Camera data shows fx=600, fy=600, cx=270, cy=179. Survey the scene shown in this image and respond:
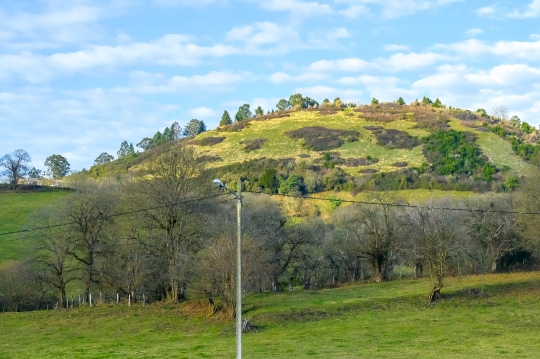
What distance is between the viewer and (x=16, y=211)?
295 feet

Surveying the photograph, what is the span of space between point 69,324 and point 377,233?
97.8 feet

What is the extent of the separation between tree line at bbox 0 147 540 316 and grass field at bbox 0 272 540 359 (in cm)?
247

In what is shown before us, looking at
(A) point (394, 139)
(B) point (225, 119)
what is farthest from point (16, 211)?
(B) point (225, 119)

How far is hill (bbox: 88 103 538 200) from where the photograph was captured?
359ft

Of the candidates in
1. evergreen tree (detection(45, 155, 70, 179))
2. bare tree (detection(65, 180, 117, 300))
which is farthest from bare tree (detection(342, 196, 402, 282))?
evergreen tree (detection(45, 155, 70, 179))

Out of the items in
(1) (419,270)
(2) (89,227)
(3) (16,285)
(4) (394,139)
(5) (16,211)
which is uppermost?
(4) (394,139)

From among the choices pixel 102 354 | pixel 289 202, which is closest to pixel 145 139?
pixel 289 202

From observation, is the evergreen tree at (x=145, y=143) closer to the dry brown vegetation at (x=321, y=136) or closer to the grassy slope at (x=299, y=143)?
the grassy slope at (x=299, y=143)

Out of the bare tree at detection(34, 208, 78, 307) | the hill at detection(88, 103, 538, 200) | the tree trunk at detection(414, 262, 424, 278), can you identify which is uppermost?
the hill at detection(88, 103, 538, 200)

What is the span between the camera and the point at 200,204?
4772 centimetres

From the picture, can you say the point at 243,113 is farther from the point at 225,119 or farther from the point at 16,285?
the point at 16,285

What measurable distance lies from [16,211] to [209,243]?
56.4 m

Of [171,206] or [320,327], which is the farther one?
[171,206]

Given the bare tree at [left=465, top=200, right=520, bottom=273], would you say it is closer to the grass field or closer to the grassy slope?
the grass field
